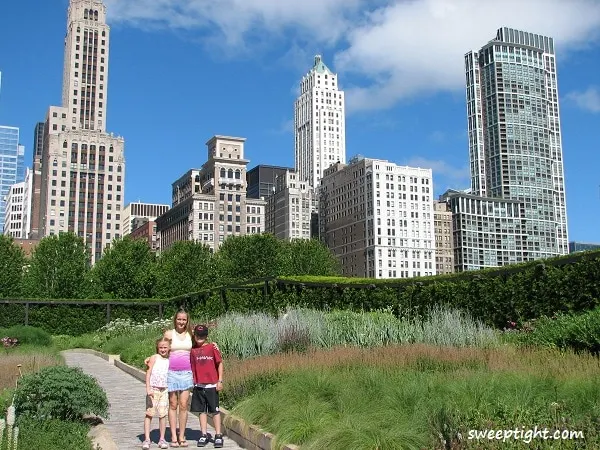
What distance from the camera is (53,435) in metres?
7.61

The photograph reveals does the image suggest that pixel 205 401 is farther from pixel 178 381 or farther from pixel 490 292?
pixel 490 292

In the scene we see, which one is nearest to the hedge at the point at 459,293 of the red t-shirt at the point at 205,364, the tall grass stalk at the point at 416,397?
the tall grass stalk at the point at 416,397

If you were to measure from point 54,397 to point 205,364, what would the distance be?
2044 millimetres

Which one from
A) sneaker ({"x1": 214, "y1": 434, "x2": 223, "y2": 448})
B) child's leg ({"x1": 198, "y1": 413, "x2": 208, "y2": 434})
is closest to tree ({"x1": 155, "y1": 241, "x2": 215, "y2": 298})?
child's leg ({"x1": 198, "y1": 413, "x2": 208, "y2": 434})

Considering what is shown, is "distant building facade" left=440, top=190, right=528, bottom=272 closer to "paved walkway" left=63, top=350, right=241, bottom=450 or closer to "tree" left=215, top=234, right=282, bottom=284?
"tree" left=215, top=234, right=282, bottom=284

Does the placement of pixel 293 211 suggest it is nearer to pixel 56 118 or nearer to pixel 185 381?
pixel 56 118

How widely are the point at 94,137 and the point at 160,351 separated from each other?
131755 millimetres

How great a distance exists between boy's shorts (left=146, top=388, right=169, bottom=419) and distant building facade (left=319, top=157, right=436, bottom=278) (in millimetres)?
133748

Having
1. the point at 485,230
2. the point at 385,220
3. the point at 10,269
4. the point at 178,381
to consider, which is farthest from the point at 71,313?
the point at 485,230

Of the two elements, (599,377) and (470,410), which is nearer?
(470,410)

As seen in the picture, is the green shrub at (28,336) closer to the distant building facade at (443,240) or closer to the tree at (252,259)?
the tree at (252,259)

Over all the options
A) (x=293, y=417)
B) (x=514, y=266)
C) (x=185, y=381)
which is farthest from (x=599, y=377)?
(x=514, y=266)

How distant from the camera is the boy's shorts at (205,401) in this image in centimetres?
856

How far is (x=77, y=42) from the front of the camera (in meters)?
142
